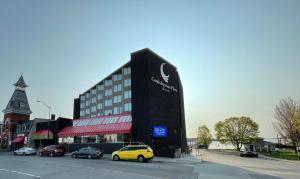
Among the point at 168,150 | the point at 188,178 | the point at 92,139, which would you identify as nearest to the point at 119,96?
the point at 92,139

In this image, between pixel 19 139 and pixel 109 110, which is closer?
pixel 19 139

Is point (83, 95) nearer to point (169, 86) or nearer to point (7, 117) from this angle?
point (7, 117)

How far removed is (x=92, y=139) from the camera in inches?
1618

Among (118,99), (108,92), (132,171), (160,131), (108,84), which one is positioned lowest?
(132,171)

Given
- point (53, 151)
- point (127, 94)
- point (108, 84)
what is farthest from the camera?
point (108, 84)

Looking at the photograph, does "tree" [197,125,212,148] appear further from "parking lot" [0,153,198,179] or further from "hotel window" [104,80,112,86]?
"parking lot" [0,153,198,179]

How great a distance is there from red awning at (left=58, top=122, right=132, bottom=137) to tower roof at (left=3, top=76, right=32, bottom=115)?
26.3 m

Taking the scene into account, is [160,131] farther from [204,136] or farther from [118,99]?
[204,136]

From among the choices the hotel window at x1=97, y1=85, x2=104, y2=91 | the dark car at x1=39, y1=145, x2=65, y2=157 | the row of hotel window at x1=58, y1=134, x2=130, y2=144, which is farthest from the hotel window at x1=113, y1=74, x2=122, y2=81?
the dark car at x1=39, y1=145, x2=65, y2=157

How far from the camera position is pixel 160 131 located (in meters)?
38.4

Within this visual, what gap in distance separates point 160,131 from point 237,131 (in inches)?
1733

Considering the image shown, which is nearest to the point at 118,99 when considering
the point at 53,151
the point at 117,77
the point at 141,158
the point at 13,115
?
the point at 117,77

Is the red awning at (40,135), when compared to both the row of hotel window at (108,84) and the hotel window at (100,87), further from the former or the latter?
the hotel window at (100,87)

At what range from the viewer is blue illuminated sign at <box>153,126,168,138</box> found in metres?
36.9
